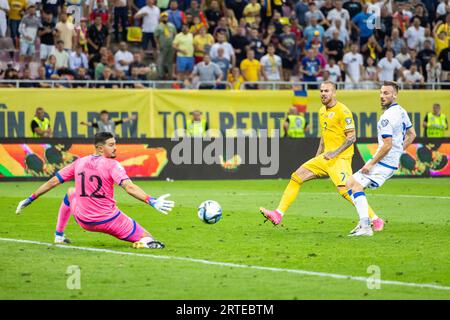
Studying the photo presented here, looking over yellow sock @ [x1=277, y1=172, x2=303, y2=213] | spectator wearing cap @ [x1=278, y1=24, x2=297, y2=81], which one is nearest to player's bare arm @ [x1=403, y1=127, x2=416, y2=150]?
yellow sock @ [x1=277, y1=172, x2=303, y2=213]

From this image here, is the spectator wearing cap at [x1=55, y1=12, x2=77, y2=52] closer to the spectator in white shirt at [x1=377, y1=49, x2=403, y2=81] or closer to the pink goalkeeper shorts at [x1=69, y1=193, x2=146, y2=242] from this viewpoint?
the spectator in white shirt at [x1=377, y1=49, x2=403, y2=81]

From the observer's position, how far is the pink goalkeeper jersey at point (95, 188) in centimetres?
1259

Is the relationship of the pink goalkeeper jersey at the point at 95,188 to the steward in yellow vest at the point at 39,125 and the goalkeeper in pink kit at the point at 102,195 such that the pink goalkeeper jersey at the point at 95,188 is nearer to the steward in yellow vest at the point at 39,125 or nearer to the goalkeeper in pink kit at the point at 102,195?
the goalkeeper in pink kit at the point at 102,195

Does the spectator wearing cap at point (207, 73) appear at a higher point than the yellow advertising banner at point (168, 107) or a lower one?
higher

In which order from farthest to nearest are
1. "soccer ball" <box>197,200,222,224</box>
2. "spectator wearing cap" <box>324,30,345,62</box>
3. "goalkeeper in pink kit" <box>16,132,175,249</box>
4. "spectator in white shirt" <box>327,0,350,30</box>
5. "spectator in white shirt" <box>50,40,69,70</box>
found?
"spectator in white shirt" <box>327,0,350,30</box> < "spectator wearing cap" <box>324,30,345,62</box> < "spectator in white shirt" <box>50,40,69,70</box> < "soccer ball" <box>197,200,222,224</box> < "goalkeeper in pink kit" <box>16,132,175,249</box>

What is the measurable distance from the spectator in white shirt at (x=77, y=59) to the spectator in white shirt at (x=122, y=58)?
99cm

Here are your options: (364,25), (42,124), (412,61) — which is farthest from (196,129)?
(412,61)

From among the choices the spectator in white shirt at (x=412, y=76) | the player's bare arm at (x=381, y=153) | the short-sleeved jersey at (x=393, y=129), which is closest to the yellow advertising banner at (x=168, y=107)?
the spectator in white shirt at (x=412, y=76)

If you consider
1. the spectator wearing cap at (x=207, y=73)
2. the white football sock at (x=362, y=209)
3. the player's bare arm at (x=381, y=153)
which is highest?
the spectator wearing cap at (x=207, y=73)

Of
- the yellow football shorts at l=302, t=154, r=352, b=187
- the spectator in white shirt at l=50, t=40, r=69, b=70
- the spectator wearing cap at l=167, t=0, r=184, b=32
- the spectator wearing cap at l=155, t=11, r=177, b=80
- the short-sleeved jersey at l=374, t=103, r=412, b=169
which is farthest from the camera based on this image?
the spectator wearing cap at l=167, t=0, r=184, b=32

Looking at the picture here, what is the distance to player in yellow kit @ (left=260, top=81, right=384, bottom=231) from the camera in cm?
1500

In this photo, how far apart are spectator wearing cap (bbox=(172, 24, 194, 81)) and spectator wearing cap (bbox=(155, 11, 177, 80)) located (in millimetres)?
250

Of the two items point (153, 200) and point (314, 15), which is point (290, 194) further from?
point (314, 15)
